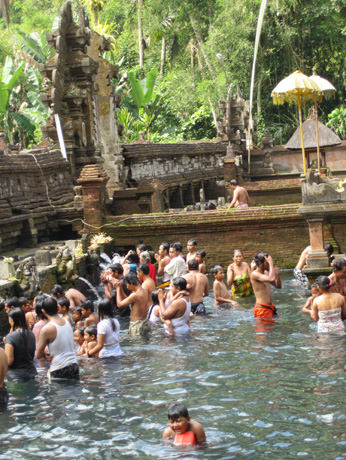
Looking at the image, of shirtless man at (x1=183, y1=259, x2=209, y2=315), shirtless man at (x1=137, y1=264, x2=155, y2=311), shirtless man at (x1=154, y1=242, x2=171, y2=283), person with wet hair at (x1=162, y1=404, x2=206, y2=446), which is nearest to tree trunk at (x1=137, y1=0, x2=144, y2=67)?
shirtless man at (x1=154, y1=242, x2=171, y2=283)

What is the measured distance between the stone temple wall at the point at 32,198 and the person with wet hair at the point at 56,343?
8.05 metres

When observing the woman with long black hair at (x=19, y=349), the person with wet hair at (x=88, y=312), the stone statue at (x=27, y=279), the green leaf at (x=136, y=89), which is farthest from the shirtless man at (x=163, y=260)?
the green leaf at (x=136, y=89)

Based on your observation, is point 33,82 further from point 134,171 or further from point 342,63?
point 342,63

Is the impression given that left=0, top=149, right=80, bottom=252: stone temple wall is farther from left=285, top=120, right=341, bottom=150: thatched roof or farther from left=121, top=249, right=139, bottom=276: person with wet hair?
left=285, top=120, right=341, bottom=150: thatched roof

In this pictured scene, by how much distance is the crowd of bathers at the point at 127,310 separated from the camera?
9.65 meters

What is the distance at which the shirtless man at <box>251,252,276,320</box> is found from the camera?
1280cm

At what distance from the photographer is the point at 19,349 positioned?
9648 millimetres

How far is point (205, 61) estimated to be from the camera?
153ft

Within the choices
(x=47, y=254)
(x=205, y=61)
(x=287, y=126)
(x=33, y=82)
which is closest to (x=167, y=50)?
(x=205, y=61)

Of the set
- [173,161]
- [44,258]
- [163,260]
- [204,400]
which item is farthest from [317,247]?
[173,161]

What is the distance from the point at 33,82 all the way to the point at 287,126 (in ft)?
53.2

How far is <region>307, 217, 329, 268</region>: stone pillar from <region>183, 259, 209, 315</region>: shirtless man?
2922mm

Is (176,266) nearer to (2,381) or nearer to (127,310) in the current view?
(127,310)

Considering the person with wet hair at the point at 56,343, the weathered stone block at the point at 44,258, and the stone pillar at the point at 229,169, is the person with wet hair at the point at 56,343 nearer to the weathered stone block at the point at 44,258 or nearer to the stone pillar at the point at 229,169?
the weathered stone block at the point at 44,258
